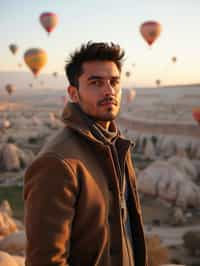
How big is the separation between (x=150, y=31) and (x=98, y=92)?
100 ft

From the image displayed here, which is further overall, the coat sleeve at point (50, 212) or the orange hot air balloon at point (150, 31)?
the orange hot air balloon at point (150, 31)

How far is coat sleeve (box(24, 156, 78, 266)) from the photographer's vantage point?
2029 mm

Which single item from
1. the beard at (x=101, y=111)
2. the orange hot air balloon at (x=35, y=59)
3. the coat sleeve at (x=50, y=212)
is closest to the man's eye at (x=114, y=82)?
the beard at (x=101, y=111)

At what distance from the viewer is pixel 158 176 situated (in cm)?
2430

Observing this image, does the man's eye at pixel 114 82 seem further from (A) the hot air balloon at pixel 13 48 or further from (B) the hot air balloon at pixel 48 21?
(A) the hot air balloon at pixel 13 48

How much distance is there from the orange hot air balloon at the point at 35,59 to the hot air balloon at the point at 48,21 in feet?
7.07

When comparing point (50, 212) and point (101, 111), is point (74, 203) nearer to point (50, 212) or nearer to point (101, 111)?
point (50, 212)

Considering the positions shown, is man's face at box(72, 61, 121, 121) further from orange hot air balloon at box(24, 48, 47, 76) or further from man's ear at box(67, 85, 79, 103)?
orange hot air balloon at box(24, 48, 47, 76)

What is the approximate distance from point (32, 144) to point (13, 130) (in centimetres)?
1507

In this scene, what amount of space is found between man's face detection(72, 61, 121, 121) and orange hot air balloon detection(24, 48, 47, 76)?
31249mm

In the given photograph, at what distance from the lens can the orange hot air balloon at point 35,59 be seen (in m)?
32.7

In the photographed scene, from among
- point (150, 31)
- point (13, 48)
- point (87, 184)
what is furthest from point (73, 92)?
point (13, 48)

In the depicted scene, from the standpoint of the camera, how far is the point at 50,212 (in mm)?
2037

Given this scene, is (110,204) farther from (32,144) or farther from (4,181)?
(32,144)
